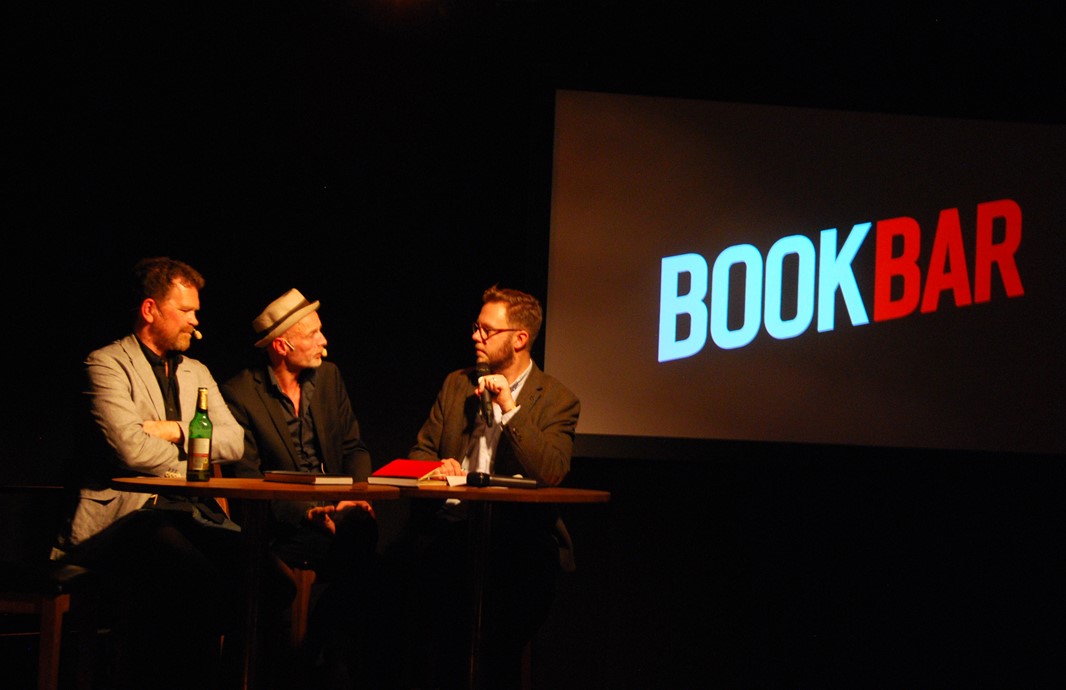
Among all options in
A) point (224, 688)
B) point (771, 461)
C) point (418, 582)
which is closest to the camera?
point (224, 688)

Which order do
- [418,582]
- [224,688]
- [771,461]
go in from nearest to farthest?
1. [224,688]
2. [418,582]
3. [771,461]

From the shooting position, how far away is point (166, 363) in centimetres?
359

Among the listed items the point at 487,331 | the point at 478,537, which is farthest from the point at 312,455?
the point at 478,537

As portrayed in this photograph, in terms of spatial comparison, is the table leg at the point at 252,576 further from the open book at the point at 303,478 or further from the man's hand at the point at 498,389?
the man's hand at the point at 498,389

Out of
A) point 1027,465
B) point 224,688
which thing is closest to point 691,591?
point 1027,465

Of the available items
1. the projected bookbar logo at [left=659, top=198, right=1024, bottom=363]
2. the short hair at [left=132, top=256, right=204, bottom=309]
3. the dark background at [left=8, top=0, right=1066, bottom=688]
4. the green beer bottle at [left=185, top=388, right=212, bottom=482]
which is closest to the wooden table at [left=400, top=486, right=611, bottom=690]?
the green beer bottle at [left=185, top=388, right=212, bottom=482]

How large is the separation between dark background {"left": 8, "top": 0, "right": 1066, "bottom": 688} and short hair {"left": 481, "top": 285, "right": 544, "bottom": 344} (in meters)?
0.52

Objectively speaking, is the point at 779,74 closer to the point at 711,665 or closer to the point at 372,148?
the point at 372,148

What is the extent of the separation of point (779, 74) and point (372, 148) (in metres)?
1.80

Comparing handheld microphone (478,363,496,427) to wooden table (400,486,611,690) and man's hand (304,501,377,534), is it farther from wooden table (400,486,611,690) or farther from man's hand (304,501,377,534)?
man's hand (304,501,377,534)

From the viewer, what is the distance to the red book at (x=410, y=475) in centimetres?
296

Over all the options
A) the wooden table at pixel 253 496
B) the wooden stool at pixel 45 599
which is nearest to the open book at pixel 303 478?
the wooden table at pixel 253 496

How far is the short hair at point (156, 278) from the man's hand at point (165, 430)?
46 centimetres

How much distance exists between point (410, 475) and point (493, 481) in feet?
0.81
